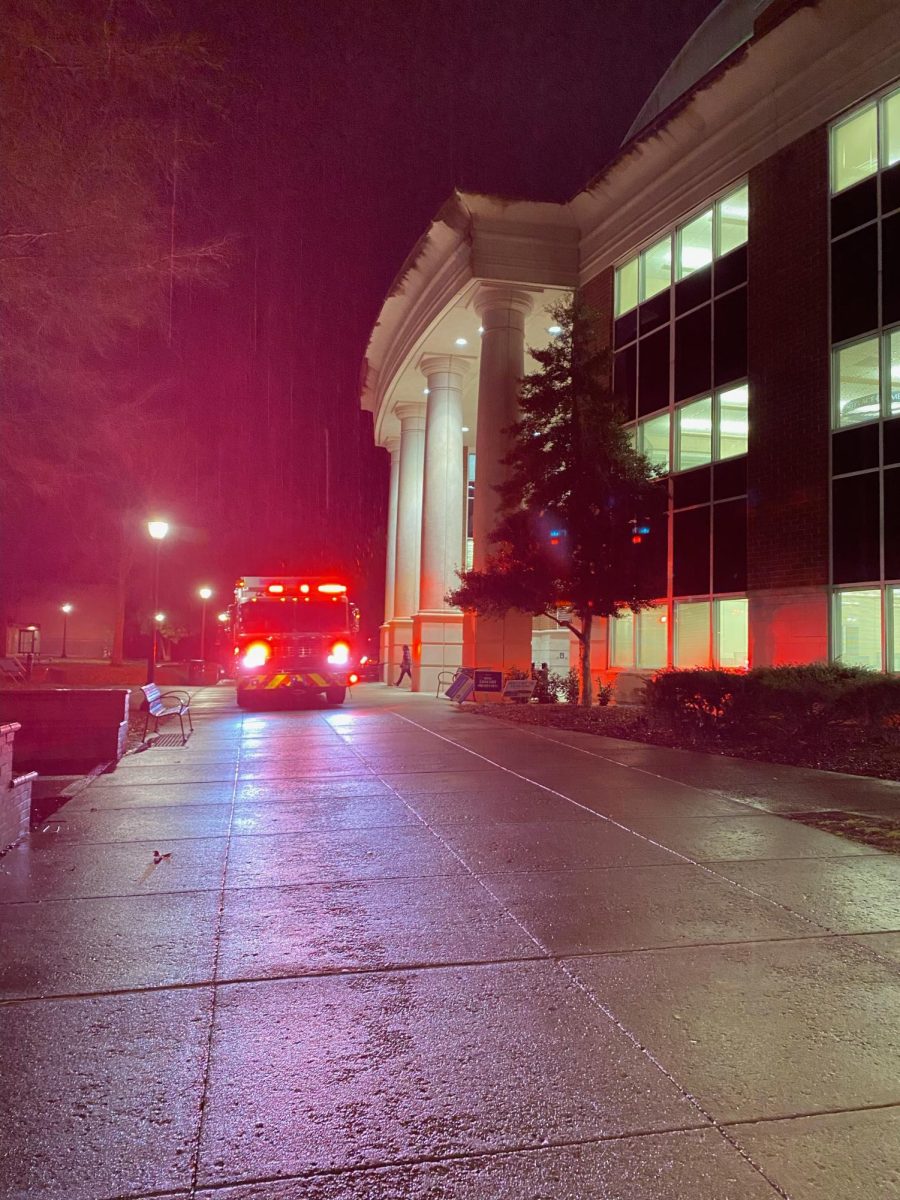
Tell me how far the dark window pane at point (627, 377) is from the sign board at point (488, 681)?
7.38 metres

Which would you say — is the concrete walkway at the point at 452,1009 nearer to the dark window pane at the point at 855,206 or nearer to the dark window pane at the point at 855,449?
the dark window pane at the point at 855,449

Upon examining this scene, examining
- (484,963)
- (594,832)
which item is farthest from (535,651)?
(484,963)

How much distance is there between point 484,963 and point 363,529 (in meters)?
64.9

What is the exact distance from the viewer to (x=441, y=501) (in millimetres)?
31203

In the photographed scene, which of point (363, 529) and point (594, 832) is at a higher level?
point (363, 529)

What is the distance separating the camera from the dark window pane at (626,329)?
23.6 metres

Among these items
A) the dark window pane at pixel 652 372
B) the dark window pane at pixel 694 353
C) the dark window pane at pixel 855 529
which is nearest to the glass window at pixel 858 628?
the dark window pane at pixel 855 529

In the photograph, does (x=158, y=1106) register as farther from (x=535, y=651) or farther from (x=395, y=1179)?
(x=535, y=651)

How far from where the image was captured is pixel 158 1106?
3.10m

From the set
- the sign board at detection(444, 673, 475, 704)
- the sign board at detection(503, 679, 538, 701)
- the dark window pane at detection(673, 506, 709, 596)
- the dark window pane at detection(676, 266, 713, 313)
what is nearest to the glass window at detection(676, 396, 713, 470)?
the dark window pane at detection(673, 506, 709, 596)

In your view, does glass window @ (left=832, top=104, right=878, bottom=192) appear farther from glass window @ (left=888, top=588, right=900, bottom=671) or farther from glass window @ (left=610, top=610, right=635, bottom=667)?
glass window @ (left=610, top=610, right=635, bottom=667)

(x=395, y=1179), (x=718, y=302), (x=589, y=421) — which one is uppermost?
(x=718, y=302)

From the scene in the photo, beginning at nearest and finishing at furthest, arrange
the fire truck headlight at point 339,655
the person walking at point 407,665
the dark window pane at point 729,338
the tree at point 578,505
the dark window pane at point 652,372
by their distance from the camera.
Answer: the tree at point 578,505, the dark window pane at point 729,338, the fire truck headlight at point 339,655, the dark window pane at point 652,372, the person walking at point 407,665

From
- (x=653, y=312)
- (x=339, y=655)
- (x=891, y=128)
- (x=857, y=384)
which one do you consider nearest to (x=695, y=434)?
(x=653, y=312)
